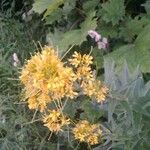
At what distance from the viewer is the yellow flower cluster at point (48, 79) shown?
1.70 m

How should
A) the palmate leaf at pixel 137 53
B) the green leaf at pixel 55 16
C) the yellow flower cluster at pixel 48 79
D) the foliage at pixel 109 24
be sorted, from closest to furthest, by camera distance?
1. the yellow flower cluster at pixel 48 79
2. the palmate leaf at pixel 137 53
3. the foliage at pixel 109 24
4. the green leaf at pixel 55 16

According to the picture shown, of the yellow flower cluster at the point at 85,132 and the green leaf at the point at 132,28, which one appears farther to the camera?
the green leaf at the point at 132,28

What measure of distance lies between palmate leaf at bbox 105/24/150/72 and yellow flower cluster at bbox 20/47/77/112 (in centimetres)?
114

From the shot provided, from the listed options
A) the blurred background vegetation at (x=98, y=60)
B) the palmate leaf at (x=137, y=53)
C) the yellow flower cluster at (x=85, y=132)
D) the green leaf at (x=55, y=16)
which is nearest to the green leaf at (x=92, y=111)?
the blurred background vegetation at (x=98, y=60)

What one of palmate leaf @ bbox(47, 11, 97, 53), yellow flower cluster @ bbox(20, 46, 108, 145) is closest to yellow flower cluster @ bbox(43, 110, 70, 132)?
yellow flower cluster @ bbox(20, 46, 108, 145)

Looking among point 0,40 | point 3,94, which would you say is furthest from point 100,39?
point 0,40

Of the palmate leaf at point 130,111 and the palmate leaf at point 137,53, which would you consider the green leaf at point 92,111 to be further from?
the palmate leaf at point 137,53

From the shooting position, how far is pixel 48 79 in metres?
1.71

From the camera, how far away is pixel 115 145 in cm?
222

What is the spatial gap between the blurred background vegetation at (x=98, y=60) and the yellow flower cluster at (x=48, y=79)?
269mm

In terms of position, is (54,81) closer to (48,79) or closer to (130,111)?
(48,79)

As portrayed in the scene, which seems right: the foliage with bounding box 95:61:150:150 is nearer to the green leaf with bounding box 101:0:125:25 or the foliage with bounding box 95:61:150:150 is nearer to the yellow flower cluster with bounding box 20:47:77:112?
the yellow flower cluster with bounding box 20:47:77:112

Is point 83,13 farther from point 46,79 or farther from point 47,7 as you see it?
point 46,79

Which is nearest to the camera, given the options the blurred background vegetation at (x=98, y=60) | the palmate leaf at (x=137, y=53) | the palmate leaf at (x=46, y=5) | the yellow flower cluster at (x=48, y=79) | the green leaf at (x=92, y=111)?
the yellow flower cluster at (x=48, y=79)
